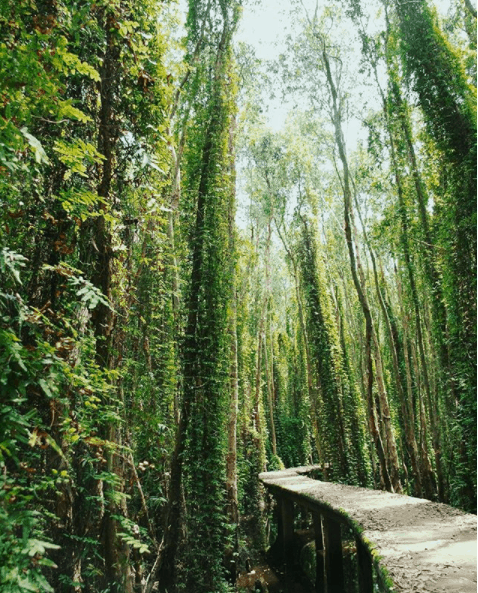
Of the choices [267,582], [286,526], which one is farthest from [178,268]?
[286,526]

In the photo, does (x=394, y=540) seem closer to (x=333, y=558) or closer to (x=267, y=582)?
(x=333, y=558)

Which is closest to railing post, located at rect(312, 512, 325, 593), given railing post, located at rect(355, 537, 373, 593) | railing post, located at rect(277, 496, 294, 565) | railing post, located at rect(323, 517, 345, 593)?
railing post, located at rect(323, 517, 345, 593)

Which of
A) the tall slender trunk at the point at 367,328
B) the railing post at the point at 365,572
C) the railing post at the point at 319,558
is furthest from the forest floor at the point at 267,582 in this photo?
the tall slender trunk at the point at 367,328

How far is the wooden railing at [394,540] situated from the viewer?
3.74 m

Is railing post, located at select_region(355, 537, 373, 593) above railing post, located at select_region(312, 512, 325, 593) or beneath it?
above

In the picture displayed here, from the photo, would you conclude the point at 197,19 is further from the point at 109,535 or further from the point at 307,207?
the point at 109,535

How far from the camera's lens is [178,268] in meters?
5.69

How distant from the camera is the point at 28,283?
9.46 ft

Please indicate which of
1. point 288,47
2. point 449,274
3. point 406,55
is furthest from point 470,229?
point 288,47

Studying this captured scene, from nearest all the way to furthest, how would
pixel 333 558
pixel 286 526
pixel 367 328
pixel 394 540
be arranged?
1. pixel 394 540
2. pixel 333 558
3. pixel 367 328
4. pixel 286 526

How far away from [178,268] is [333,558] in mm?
7264

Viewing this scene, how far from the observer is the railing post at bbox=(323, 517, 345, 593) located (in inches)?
347

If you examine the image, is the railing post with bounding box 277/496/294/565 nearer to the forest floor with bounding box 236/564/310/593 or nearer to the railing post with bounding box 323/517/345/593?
the forest floor with bounding box 236/564/310/593

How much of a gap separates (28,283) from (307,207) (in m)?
14.7
